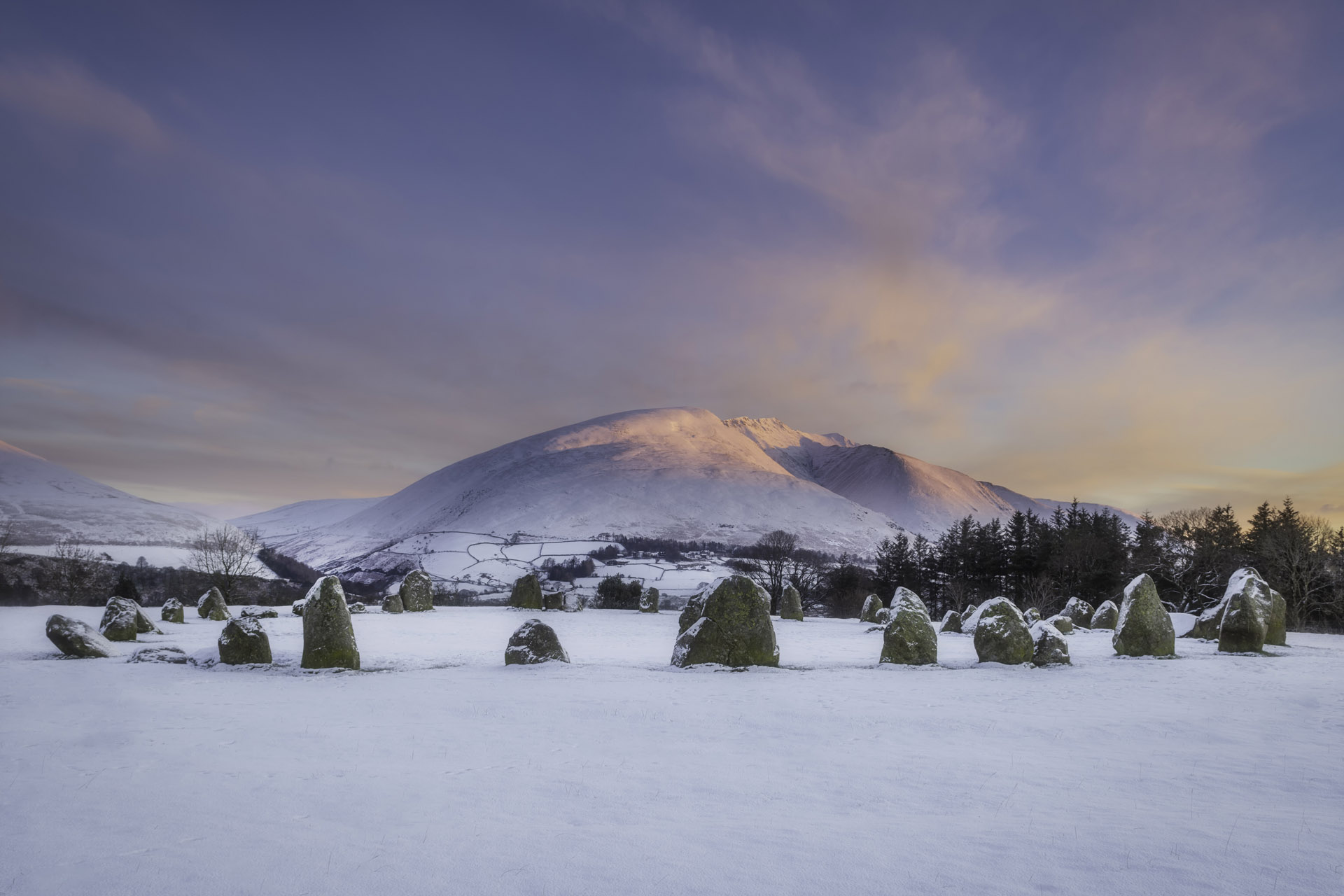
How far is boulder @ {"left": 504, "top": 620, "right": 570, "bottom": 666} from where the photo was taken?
14.7 metres

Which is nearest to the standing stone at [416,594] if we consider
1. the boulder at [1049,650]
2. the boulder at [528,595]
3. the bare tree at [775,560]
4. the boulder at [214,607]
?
the boulder at [528,595]

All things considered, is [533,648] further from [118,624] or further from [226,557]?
[226,557]

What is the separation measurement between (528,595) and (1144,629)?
28011 millimetres

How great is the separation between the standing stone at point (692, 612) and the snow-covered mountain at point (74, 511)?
210 ft

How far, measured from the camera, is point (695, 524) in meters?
191

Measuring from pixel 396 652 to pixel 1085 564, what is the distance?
48137 mm

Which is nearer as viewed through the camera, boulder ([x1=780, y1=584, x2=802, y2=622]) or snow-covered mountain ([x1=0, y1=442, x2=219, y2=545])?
boulder ([x1=780, y1=584, x2=802, y2=622])

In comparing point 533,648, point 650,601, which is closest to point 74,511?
point 650,601

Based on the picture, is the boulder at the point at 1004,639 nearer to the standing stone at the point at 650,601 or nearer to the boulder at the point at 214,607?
the standing stone at the point at 650,601

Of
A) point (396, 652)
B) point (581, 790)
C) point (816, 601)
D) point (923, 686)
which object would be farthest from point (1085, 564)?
point (581, 790)

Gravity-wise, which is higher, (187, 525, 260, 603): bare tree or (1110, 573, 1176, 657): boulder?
(1110, 573, 1176, 657): boulder

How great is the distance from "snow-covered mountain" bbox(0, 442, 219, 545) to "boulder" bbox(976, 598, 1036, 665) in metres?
70.7

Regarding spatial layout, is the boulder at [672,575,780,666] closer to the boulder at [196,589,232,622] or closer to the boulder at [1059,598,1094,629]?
the boulder at [196,589,232,622]

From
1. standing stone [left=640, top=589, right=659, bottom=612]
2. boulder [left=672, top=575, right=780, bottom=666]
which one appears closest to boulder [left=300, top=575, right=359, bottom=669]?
boulder [left=672, top=575, right=780, bottom=666]
